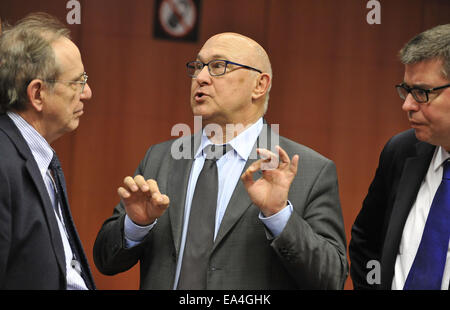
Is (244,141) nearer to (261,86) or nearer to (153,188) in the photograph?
(261,86)

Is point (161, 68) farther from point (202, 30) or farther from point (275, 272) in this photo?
point (275, 272)

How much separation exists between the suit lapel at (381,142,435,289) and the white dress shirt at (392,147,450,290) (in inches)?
0.7

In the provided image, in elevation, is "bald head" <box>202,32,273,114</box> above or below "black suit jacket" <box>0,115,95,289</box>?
above

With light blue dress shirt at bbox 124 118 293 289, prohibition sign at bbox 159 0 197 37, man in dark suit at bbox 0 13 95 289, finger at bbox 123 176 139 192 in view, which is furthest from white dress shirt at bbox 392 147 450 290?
prohibition sign at bbox 159 0 197 37

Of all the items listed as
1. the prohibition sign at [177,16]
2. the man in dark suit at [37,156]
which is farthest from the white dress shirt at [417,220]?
the prohibition sign at [177,16]

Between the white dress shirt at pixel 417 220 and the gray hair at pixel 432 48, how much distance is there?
32 cm

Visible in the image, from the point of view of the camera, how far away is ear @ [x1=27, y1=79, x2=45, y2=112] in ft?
5.57

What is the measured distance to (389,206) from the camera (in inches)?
80.4

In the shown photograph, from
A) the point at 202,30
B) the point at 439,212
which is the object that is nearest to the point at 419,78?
the point at 439,212

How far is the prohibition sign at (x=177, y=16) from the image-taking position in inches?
124

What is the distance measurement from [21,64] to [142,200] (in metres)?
0.57

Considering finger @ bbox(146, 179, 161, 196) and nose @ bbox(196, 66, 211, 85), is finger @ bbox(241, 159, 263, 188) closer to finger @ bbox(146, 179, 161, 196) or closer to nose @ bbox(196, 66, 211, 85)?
finger @ bbox(146, 179, 161, 196)

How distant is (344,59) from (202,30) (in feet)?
3.09

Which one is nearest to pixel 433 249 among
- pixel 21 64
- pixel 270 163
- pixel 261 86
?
pixel 270 163
